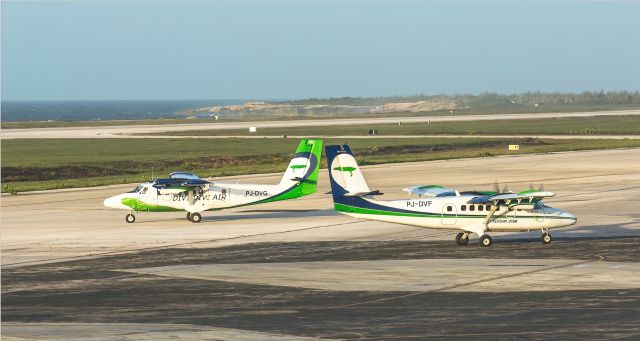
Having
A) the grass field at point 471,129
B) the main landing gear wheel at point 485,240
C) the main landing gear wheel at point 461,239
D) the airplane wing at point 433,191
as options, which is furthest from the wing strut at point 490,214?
the grass field at point 471,129

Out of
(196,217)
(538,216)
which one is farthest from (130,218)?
(538,216)

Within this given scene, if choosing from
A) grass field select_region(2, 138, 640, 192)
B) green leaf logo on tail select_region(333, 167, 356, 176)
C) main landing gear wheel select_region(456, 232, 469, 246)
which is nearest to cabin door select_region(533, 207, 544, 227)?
main landing gear wheel select_region(456, 232, 469, 246)

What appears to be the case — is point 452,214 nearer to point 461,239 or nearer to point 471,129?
point 461,239

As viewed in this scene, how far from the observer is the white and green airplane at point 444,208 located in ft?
161

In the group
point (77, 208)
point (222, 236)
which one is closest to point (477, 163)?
point (77, 208)

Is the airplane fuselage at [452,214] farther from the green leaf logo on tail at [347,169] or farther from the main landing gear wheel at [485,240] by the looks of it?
the green leaf logo on tail at [347,169]

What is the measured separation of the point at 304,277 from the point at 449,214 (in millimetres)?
10297

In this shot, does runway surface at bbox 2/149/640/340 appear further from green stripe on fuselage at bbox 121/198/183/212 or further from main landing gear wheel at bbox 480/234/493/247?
green stripe on fuselage at bbox 121/198/183/212

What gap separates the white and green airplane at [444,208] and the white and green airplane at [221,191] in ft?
37.8

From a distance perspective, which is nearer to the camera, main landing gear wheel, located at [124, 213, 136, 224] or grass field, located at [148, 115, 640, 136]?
main landing gear wheel, located at [124, 213, 136, 224]

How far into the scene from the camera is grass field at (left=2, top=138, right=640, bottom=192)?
99000mm

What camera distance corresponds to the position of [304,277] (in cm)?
4259

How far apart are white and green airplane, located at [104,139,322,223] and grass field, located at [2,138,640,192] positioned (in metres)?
26.2

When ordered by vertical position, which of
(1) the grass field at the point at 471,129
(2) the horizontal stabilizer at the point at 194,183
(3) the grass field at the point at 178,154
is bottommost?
(1) the grass field at the point at 471,129
